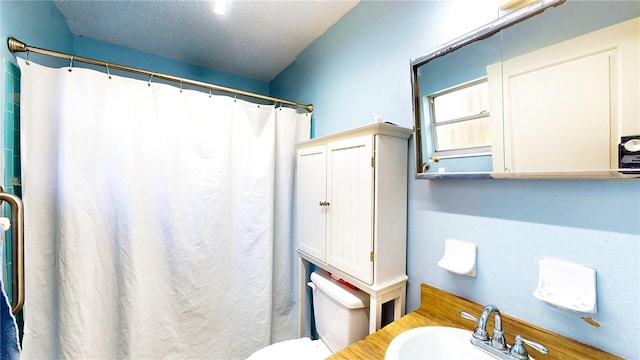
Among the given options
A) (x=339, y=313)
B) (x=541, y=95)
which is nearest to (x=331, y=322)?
(x=339, y=313)

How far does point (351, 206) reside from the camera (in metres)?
1.09

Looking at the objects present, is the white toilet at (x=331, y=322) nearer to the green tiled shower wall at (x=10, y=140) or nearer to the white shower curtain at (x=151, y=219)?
the white shower curtain at (x=151, y=219)

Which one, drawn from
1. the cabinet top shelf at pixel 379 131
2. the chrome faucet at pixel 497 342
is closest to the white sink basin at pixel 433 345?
the chrome faucet at pixel 497 342

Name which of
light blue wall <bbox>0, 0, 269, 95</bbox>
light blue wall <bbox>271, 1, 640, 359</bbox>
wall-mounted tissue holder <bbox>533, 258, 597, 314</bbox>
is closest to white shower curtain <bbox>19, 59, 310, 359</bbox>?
light blue wall <bbox>0, 0, 269, 95</bbox>

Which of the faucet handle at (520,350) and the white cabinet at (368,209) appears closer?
the faucet handle at (520,350)

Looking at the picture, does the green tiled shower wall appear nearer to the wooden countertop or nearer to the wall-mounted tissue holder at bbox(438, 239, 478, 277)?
the wooden countertop

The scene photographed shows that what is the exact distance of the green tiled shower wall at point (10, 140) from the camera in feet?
3.28

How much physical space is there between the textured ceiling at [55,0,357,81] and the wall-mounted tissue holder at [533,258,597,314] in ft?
4.92

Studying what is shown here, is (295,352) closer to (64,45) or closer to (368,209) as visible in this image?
(368,209)

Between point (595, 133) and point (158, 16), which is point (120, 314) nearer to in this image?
point (158, 16)

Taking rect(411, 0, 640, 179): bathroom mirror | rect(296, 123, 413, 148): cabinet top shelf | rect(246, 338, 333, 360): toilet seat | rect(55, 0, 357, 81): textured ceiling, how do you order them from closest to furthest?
1. rect(411, 0, 640, 179): bathroom mirror
2. rect(296, 123, 413, 148): cabinet top shelf
3. rect(246, 338, 333, 360): toilet seat
4. rect(55, 0, 357, 81): textured ceiling

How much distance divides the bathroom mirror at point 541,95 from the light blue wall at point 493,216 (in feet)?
0.18

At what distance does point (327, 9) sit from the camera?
1398 mm

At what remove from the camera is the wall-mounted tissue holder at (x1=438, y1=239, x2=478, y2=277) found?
85 cm
